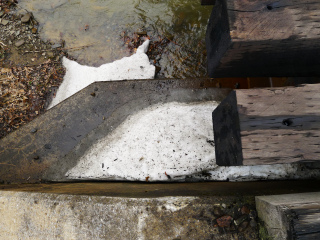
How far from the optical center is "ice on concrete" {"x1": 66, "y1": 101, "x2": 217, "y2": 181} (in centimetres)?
232

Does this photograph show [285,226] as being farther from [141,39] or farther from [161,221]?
[141,39]

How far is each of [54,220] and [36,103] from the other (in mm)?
2195

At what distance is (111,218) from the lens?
164 centimetres

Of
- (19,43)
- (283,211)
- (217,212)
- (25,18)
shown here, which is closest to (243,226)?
(217,212)

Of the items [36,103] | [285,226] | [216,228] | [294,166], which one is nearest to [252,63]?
[285,226]

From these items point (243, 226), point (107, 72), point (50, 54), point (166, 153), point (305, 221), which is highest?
point (50, 54)

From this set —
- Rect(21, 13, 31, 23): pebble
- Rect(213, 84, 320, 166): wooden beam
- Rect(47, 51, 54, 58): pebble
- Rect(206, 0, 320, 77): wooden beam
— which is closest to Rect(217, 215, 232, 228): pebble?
Rect(213, 84, 320, 166): wooden beam

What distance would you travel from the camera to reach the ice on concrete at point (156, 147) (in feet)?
7.60

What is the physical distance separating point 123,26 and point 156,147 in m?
2.18

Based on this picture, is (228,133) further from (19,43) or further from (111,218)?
(19,43)

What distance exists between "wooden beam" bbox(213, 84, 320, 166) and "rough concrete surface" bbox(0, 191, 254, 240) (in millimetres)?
621

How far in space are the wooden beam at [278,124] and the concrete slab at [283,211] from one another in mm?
247

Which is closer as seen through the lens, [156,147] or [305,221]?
[305,221]

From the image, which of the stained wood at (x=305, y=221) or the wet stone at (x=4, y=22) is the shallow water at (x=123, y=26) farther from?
the stained wood at (x=305, y=221)
